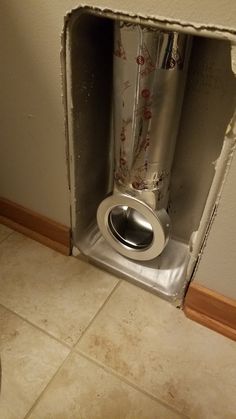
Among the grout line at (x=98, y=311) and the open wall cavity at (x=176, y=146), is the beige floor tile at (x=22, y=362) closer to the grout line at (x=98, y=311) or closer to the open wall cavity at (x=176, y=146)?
the grout line at (x=98, y=311)

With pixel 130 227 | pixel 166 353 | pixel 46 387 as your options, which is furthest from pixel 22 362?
pixel 130 227

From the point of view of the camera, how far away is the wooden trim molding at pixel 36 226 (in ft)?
2.92

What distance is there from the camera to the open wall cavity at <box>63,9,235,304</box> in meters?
0.62

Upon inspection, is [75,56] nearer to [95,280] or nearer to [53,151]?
[53,151]

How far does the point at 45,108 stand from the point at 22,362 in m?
0.52

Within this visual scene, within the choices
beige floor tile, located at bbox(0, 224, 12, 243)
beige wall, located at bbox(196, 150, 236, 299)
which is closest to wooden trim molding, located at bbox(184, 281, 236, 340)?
beige wall, located at bbox(196, 150, 236, 299)

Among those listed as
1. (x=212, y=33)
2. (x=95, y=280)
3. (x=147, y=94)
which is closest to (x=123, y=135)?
(x=147, y=94)

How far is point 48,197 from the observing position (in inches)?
33.4

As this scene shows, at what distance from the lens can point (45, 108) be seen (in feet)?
2.23

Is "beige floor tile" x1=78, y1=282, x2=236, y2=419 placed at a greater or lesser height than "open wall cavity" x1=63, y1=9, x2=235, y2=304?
lesser

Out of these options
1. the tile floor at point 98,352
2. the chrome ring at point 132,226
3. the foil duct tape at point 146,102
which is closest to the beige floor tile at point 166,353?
the tile floor at point 98,352

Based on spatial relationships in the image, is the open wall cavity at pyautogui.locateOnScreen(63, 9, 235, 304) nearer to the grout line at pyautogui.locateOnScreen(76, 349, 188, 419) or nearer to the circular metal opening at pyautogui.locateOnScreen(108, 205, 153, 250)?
the circular metal opening at pyautogui.locateOnScreen(108, 205, 153, 250)

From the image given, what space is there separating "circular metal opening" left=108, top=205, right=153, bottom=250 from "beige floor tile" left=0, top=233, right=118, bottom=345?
0.35 ft

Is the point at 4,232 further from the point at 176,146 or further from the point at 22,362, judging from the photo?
the point at 176,146
